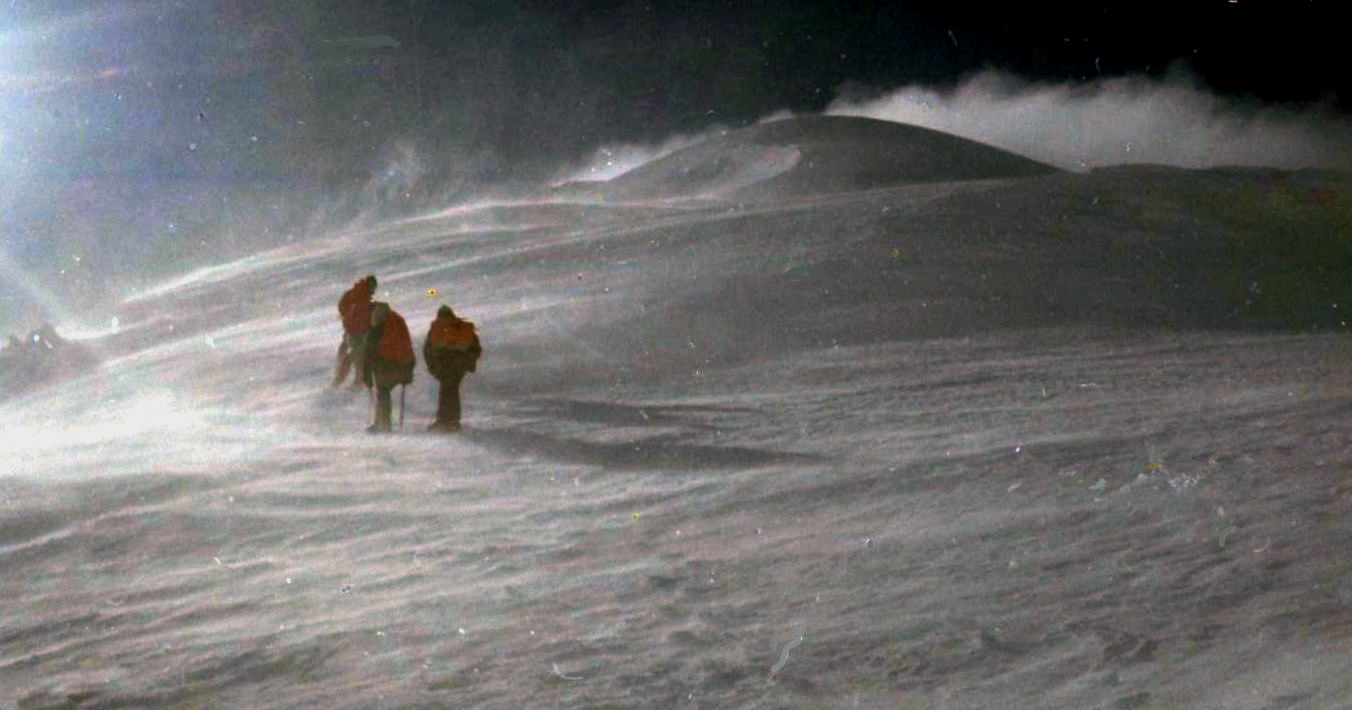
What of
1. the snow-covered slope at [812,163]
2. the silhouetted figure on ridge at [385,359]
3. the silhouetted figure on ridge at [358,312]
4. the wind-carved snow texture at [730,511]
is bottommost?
the wind-carved snow texture at [730,511]

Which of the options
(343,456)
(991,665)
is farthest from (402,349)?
(991,665)

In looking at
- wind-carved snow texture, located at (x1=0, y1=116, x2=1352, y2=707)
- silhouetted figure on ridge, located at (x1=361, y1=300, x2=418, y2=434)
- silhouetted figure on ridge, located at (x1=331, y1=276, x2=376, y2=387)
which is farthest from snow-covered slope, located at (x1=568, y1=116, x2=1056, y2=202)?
silhouetted figure on ridge, located at (x1=361, y1=300, x2=418, y2=434)

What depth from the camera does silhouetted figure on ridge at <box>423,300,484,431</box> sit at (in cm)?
991

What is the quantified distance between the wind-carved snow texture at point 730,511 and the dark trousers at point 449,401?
133 millimetres

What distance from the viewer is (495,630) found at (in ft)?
16.1

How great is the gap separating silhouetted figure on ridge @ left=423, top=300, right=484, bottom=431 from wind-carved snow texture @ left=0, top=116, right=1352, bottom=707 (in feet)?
1.20

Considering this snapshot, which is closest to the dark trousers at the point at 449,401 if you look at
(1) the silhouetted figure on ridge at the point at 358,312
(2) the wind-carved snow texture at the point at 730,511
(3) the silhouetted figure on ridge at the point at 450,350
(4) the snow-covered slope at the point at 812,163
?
(3) the silhouetted figure on ridge at the point at 450,350

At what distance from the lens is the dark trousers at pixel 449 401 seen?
396 inches

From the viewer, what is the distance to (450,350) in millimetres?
9922

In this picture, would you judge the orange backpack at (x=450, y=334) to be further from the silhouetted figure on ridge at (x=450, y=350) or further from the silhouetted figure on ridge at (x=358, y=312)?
the silhouetted figure on ridge at (x=358, y=312)

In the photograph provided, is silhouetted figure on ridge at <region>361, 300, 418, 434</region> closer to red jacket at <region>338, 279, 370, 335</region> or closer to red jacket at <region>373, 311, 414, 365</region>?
red jacket at <region>373, 311, 414, 365</region>

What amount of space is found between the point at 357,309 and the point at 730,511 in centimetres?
536

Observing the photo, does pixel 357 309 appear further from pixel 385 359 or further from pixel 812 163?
pixel 812 163

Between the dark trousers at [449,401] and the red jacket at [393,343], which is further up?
the red jacket at [393,343]
